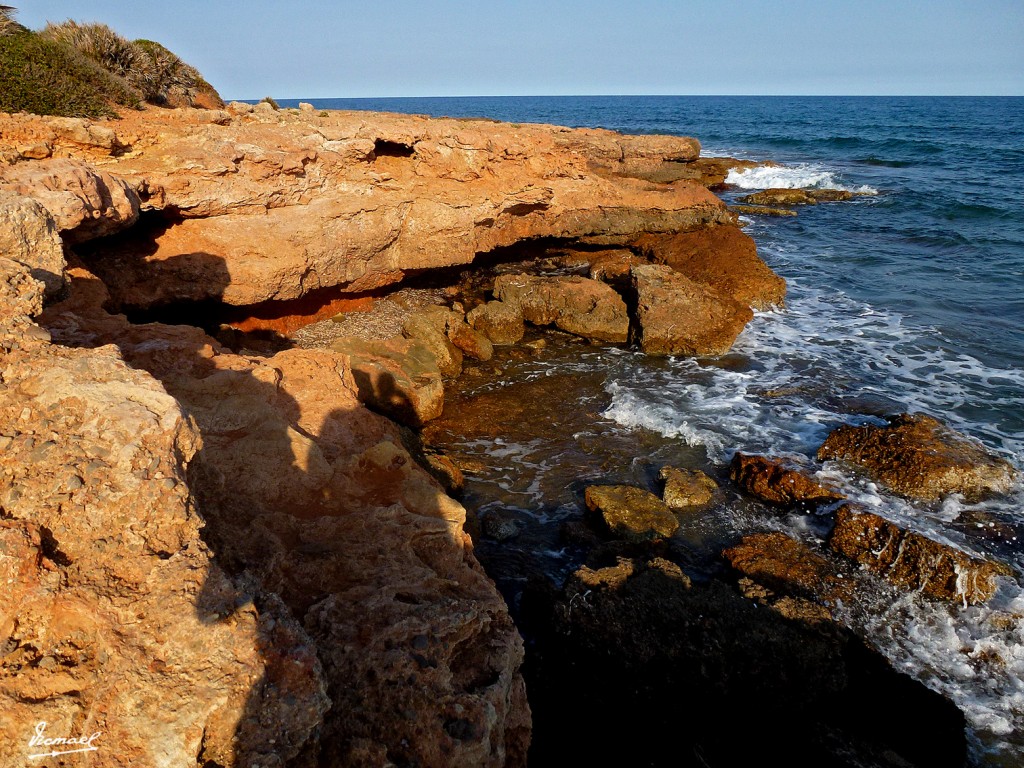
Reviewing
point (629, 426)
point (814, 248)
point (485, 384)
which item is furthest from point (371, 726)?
point (814, 248)

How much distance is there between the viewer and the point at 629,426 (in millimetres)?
10906

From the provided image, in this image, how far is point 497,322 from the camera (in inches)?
A: 546

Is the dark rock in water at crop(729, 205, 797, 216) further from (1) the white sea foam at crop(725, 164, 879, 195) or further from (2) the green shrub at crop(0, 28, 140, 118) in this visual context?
(2) the green shrub at crop(0, 28, 140, 118)

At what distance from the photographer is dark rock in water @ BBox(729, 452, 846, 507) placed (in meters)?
8.66

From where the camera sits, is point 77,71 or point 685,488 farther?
point 77,71

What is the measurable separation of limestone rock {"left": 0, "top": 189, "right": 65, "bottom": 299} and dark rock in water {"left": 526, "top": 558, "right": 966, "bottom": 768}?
537 cm

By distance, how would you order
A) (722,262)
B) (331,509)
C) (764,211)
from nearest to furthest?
1. (331,509)
2. (722,262)
3. (764,211)

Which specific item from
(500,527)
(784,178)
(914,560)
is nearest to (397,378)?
(500,527)

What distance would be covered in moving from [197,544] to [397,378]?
24.7 feet

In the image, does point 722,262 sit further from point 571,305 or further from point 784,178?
point 784,178

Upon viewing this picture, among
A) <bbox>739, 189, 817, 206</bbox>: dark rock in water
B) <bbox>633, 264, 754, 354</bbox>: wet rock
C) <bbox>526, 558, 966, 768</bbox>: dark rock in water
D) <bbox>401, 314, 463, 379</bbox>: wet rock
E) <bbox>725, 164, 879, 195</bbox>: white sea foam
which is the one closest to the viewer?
<bbox>526, 558, 966, 768</bbox>: dark rock in water

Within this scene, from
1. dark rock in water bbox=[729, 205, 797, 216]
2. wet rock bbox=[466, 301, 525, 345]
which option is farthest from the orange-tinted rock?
dark rock in water bbox=[729, 205, 797, 216]

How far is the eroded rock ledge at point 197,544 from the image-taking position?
2.48 meters

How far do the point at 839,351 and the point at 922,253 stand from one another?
10646 millimetres
